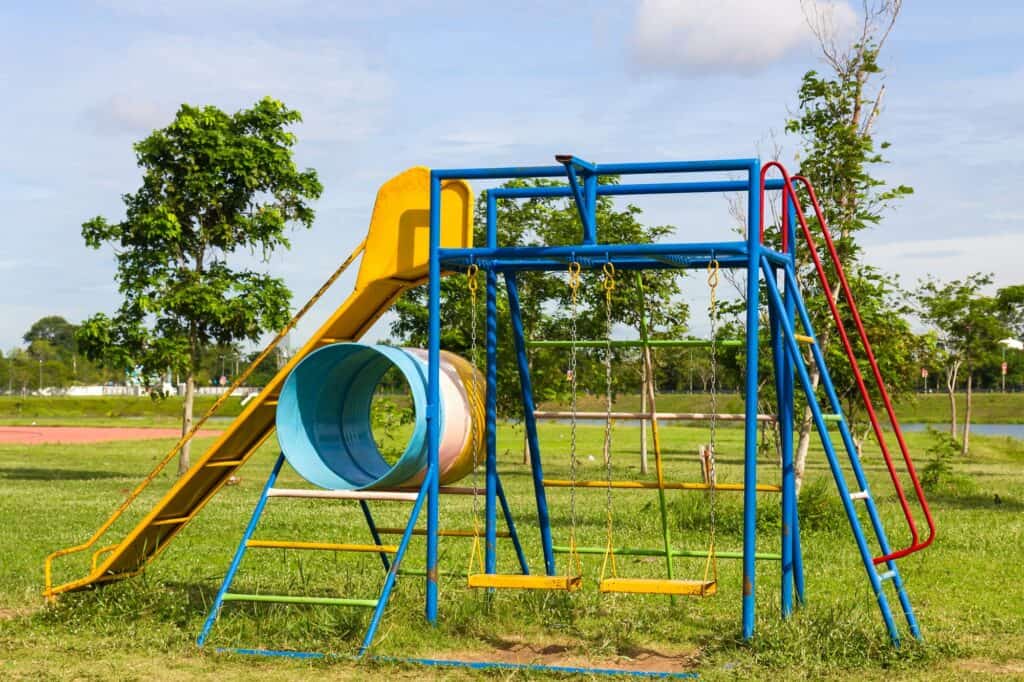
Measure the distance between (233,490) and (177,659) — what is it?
15.2 meters

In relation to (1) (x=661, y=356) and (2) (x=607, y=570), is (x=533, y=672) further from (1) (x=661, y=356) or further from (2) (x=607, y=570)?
(1) (x=661, y=356)

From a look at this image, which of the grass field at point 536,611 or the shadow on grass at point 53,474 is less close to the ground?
the grass field at point 536,611

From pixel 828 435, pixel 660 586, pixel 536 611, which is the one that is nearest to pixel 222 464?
pixel 536 611

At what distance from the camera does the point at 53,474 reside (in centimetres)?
2808

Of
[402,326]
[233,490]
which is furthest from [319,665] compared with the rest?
[402,326]

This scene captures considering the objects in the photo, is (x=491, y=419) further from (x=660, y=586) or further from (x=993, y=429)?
(x=993, y=429)

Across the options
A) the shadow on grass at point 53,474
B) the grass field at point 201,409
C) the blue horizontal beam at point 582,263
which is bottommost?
the shadow on grass at point 53,474

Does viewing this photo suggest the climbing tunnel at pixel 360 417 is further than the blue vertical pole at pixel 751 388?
Yes

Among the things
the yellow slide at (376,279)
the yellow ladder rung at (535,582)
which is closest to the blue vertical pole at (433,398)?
the yellow slide at (376,279)

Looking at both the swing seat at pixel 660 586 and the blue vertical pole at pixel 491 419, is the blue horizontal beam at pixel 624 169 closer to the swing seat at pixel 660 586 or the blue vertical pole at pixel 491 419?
the blue vertical pole at pixel 491 419

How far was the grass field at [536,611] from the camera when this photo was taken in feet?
26.8

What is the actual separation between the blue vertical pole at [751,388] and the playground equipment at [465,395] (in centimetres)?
1

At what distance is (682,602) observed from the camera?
10375 millimetres

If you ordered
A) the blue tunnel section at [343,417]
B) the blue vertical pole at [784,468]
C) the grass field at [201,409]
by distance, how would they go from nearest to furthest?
1. the blue vertical pole at [784,468]
2. the blue tunnel section at [343,417]
3. the grass field at [201,409]
